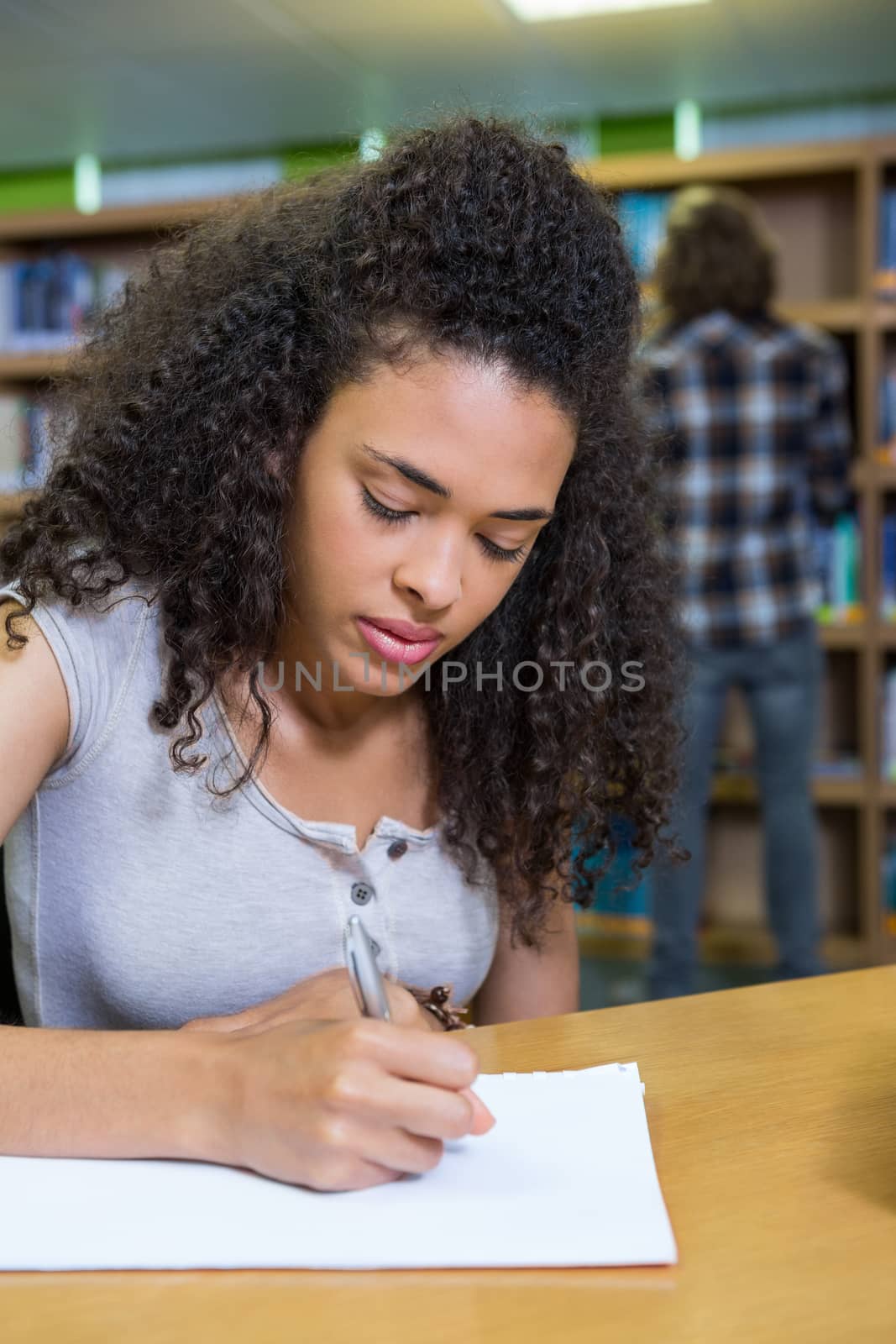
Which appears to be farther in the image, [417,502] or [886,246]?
[886,246]

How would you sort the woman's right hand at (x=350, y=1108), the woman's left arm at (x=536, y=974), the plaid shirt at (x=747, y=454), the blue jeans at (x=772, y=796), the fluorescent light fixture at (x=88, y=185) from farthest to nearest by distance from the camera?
the fluorescent light fixture at (x=88, y=185) → the blue jeans at (x=772, y=796) → the plaid shirt at (x=747, y=454) → the woman's left arm at (x=536, y=974) → the woman's right hand at (x=350, y=1108)

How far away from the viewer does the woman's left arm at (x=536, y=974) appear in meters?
1.15

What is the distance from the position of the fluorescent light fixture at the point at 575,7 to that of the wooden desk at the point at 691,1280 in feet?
9.32

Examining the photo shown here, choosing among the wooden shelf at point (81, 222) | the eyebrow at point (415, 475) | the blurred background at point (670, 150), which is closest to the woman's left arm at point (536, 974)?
A: the eyebrow at point (415, 475)

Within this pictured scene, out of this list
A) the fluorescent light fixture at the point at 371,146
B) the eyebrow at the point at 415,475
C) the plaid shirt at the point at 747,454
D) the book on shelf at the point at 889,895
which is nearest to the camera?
the eyebrow at the point at 415,475

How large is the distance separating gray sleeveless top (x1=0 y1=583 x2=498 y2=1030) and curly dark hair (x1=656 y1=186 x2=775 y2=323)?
2015 millimetres

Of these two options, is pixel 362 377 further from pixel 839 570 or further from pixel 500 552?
pixel 839 570

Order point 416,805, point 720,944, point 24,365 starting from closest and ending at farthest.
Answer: point 416,805 < point 720,944 < point 24,365

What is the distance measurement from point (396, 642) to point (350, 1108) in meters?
0.34

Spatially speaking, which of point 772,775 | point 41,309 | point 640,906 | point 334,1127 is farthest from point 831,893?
point 334,1127

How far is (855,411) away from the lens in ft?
10.6

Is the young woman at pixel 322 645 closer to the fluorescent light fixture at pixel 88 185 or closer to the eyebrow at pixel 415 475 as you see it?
the eyebrow at pixel 415 475

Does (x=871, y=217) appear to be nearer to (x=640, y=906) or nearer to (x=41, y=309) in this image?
(x=640, y=906)

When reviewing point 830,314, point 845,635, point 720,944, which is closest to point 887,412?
point 830,314
